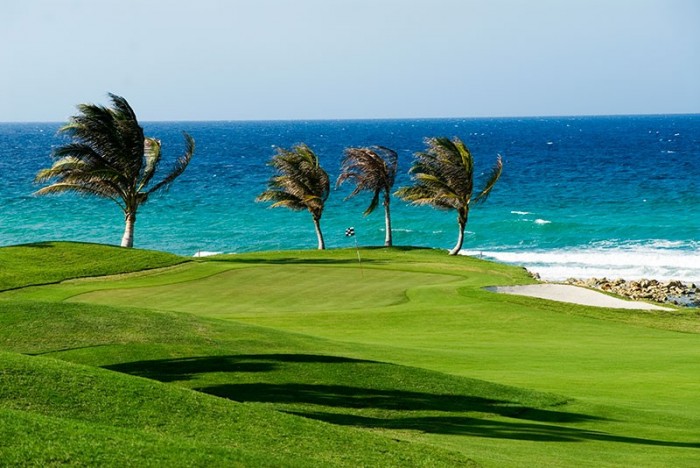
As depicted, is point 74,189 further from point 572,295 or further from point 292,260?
point 572,295

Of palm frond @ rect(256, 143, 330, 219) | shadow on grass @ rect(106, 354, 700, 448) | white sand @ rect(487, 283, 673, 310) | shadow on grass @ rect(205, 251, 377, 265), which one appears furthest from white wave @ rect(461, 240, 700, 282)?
shadow on grass @ rect(106, 354, 700, 448)

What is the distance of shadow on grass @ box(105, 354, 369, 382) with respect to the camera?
16.1m

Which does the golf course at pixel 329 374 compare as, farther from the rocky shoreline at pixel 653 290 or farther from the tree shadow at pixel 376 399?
the rocky shoreline at pixel 653 290

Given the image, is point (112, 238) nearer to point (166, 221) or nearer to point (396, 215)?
point (166, 221)

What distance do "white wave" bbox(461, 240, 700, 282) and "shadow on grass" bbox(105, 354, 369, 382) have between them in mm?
31883

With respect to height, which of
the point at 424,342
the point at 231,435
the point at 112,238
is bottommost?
the point at 112,238

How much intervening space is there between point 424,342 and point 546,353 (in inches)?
113

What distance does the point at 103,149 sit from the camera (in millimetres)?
40656

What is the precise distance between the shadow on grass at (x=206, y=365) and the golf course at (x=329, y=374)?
6 cm

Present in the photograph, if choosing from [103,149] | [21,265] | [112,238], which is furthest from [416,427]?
[112,238]

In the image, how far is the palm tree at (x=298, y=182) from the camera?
4784 cm

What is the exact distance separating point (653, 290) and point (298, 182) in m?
17.0

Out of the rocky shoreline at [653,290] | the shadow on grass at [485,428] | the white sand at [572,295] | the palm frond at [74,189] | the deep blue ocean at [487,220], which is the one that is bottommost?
the deep blue ocean at [487,220]

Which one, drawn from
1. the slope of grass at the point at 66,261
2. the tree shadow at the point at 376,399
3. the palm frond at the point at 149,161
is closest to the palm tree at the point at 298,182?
the palm frond at the point at 149,161
